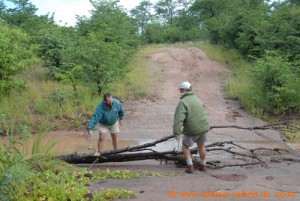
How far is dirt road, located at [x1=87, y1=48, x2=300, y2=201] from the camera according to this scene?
223 inches

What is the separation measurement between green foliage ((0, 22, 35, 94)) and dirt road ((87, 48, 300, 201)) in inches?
163

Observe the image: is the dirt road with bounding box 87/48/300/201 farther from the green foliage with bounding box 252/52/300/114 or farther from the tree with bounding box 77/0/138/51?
the tree with bounding box 77/0/138/51

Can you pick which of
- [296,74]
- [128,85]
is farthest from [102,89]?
[296,74]

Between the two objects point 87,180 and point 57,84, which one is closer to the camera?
point 87,180

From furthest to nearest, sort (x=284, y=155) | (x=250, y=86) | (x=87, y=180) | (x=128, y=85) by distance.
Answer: (x=128, y=85) < (x=250, y=86) < (x=284, y=155) < (x=87, y=180)

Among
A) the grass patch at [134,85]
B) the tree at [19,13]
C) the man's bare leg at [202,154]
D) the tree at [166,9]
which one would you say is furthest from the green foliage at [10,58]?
the tree at [166,9]

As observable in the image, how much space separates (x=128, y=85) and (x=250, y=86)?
554cm

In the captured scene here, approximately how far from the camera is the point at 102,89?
14.5 m

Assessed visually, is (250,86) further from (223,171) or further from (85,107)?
(223,171)

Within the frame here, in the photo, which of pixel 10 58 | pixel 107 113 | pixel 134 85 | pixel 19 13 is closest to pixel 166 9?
pixel 19 13

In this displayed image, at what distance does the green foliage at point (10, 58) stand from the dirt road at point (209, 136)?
13.6ft

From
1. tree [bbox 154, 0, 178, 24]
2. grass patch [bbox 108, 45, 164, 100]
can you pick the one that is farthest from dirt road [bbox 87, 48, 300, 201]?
tree [bbox 154, 0, 178, 24]

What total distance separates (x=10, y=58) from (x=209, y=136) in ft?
24.0

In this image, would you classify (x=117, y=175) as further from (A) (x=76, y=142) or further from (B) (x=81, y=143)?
(A) (x=76, y=142)
